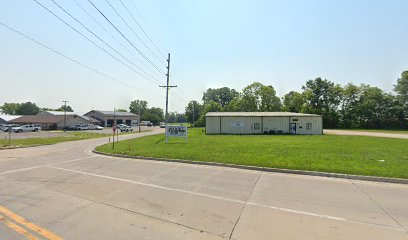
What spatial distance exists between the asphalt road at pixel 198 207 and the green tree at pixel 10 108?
485 feet

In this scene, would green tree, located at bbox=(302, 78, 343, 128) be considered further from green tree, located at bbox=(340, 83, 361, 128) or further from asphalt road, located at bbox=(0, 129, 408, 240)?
asphalt road, located at bbox=(0, 129, 408, 240)

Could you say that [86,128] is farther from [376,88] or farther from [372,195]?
[376,88]

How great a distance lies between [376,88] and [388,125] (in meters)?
11.0

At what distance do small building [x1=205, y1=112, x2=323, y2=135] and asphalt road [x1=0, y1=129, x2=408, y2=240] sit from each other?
92.9ft

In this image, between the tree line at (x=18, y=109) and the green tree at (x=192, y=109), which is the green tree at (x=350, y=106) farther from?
the tree line at (x=18, y=109)

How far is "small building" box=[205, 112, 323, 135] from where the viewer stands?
36.9 metres

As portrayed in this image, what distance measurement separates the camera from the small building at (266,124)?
36.9 m

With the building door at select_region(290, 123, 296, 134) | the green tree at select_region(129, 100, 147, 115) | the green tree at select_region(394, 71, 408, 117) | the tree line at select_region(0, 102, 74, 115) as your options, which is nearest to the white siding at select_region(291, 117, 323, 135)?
the building door at select_region(290, 123, 296, 134)

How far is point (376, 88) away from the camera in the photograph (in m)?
67.9

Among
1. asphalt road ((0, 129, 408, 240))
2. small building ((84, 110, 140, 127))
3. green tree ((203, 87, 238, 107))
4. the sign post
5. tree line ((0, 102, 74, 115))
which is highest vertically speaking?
green tree ((203, 87, 238, 107))

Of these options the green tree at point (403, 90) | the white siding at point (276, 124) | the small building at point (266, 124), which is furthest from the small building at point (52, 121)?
the green tree at point (403, 90)

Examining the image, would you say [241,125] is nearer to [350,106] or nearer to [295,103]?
[295,103]

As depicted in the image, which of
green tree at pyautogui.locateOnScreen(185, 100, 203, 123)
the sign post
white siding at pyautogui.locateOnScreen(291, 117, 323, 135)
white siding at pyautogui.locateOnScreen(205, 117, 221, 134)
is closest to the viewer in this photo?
the sign post

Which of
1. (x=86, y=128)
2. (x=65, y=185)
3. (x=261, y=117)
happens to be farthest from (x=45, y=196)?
(x=86, y=128)
